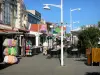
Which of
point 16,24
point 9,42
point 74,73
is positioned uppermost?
point 16,24

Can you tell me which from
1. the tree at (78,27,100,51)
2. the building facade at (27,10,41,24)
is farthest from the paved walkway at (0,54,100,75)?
the building facade at (27,10,41,24)

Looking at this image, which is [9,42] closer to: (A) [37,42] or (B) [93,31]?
(B) [93,31]

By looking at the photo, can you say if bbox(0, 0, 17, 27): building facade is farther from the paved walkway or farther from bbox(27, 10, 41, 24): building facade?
bbox(27, 10, 41, 24): building facade

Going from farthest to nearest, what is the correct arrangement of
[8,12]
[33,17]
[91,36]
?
[33,17]
[8,12]
[91,36]

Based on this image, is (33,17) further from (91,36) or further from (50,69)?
(50,69)

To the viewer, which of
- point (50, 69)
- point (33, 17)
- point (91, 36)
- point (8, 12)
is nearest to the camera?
point (50, 69)

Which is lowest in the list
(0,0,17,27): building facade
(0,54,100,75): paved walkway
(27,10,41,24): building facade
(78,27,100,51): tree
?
(0,54,100,75): paved walkway

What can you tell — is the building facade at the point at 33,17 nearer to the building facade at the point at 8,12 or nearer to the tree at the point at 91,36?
the building facade at the point at 8,12

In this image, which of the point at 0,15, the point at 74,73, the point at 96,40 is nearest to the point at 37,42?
the point at 0,15

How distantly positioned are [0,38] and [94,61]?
25.5 feet

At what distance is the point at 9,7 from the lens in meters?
30.1

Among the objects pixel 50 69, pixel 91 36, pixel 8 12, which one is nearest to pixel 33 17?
pixel 8 12

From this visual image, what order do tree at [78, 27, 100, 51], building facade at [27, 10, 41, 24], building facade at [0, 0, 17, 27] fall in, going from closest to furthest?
tree at [78, 27, 100, 51] → building facade at [0, 0, 17, 27] → building facade at [27, 10, 41, 24]

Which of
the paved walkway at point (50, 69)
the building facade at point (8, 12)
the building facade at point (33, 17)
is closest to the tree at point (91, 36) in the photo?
the paved walkway at point (50, 69)
